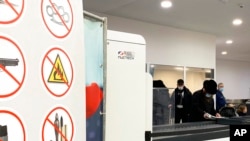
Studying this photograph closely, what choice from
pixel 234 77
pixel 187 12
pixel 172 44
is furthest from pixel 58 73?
pixel 234 77

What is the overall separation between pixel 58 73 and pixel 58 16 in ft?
0.56

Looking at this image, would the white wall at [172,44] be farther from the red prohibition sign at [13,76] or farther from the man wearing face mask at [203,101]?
the red prohibition sign at [13,76]

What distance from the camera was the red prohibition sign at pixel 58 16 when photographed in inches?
34.1

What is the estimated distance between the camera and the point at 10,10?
2.50 feet

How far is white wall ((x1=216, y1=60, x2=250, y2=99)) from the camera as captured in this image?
1315cm

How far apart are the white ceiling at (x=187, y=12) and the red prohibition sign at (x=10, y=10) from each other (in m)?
3.97

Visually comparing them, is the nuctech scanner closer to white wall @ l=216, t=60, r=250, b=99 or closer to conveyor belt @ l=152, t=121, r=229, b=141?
conveyor belt @ l=152, t=121, r=229, b=141

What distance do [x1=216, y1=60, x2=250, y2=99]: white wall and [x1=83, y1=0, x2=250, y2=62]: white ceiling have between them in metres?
6.44

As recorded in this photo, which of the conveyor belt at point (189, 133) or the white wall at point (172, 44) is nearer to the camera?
the conveyor belt at point (189, 133)

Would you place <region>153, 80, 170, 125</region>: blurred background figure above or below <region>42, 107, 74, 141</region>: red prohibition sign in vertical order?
below

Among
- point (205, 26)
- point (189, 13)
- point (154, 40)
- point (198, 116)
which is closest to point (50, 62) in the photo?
point (198, 116)

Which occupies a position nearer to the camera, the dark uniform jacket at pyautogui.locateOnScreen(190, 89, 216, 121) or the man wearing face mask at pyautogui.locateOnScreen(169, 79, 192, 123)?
the dark uniform jacket at pyautogui.locateOnScreen(190, 89, 216, 121)

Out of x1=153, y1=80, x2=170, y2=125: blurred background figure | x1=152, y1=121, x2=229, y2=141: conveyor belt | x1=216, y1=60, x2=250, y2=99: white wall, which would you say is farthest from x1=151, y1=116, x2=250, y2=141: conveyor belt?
x1=216, y1=60, x2=250, y2=99: white wall

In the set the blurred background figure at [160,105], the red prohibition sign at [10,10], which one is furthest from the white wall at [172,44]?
the red prohibition sign at [10,10]
